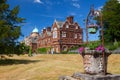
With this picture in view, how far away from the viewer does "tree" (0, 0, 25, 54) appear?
2991 cm

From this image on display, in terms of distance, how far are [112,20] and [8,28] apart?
37475 millimetres

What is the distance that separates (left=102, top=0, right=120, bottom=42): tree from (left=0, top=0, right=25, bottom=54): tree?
33.0 m

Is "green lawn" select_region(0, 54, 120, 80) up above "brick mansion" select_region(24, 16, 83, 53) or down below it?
below

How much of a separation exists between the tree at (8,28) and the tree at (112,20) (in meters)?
33.0

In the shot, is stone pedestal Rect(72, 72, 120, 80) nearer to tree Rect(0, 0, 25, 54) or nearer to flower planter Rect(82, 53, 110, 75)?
flower planter Rect(82, 53, 110, 75)

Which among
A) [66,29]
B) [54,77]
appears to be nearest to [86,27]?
[54,77]

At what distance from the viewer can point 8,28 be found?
98.7 ft

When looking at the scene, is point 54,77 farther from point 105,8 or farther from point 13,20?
point 105,8

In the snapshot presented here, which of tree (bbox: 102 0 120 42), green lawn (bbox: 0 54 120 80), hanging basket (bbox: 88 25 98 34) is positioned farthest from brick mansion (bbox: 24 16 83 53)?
hanging basket (bbox: 88 25 98 34)

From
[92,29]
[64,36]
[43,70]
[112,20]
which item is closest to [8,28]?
[43,70]

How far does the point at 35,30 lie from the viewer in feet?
438

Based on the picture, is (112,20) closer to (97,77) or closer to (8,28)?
(8,28)

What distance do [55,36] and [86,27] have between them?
68177 millimetres

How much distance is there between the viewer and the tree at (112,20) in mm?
61656
